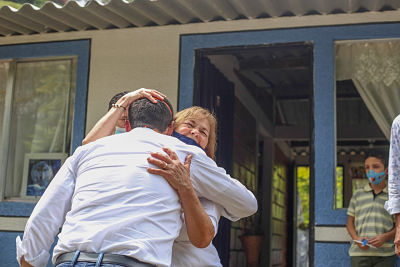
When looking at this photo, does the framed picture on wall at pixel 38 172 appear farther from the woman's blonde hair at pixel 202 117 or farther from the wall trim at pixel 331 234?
Answer: the woman's blonde hair at pixel 202 117

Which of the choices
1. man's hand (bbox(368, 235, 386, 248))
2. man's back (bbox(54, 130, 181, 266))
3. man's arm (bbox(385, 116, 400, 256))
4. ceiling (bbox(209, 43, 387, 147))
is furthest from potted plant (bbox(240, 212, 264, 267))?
man's back (bbox(54, 130, 181, 266))

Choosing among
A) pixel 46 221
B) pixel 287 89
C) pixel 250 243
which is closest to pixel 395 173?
pixel 46 221

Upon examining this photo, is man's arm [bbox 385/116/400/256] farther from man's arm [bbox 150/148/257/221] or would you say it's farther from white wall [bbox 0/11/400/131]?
white wall [bbox 0/11/400/131]

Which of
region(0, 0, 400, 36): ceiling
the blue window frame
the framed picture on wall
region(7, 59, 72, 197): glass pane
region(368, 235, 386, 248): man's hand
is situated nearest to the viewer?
region(368, 235, 386, 248): man's hand

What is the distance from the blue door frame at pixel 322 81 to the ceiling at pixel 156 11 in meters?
0.17

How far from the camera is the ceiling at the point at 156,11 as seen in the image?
5.16 meters

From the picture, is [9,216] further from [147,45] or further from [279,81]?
[279,81]

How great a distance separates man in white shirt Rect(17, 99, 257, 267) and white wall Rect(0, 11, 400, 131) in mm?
3612

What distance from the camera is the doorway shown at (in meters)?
6.18

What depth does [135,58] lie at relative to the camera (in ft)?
19.4

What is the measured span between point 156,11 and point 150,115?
3562 mm

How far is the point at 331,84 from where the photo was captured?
17.2 feet

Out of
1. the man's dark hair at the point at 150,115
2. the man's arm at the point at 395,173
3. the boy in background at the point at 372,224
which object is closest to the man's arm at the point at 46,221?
the man's dark hair at the point at 150,115

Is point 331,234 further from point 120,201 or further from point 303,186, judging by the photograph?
point 303,186
